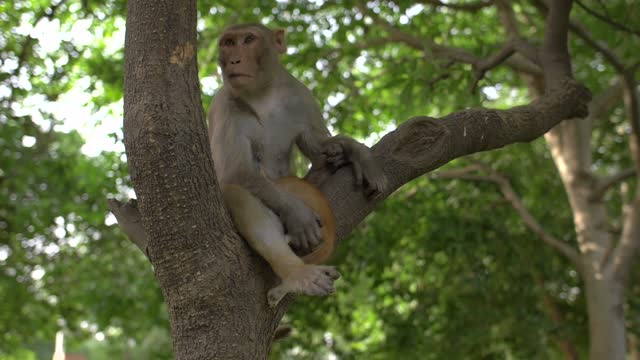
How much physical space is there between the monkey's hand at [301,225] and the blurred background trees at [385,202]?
335 cm

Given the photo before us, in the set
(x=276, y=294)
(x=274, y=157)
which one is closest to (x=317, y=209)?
(x=276, y=294)

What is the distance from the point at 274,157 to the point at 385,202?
14.6 feet

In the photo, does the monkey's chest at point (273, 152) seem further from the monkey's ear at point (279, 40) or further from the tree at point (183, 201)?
the tree at point (183, 201)

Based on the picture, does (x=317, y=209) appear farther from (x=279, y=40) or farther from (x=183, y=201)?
(x=279, y=40)

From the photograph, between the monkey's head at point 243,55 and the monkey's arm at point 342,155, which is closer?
the monkey's arm at point 342,155

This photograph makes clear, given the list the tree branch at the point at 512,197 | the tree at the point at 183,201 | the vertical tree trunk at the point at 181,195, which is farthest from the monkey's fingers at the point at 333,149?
the tree branch at the point at 512,197

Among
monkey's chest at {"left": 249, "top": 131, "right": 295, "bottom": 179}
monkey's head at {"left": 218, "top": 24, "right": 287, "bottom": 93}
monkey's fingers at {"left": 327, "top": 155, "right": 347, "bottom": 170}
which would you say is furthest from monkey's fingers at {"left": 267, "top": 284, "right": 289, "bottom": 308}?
monkey's head at {"left": 218, "top": 24, "right": 287, "bottom": 93}

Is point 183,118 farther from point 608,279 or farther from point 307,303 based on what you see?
point 608,279

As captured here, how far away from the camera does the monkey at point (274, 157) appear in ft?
10.2

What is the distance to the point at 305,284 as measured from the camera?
303 centimetres

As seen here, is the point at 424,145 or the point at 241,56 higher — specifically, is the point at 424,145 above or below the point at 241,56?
below

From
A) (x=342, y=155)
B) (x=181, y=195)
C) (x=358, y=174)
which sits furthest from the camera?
(x=342, y=155)

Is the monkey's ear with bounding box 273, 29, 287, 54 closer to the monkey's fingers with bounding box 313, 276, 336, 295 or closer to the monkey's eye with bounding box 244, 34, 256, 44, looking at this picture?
the monkey's eye with bounding box 244, 34, 256, 44

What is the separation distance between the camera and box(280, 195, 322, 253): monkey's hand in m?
3.34
